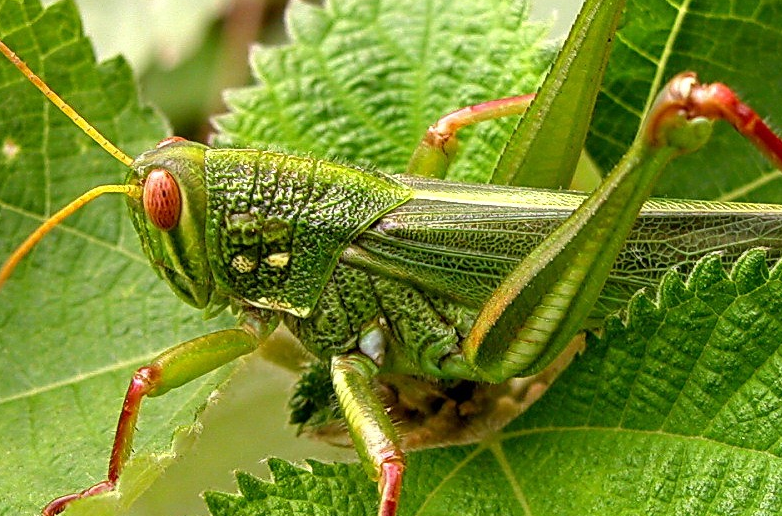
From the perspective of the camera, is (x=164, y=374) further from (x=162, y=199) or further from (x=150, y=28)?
(x=150, y=28)

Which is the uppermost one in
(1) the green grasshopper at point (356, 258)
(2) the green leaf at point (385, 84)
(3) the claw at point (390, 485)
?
(2) the green leaf at point (385, 84)

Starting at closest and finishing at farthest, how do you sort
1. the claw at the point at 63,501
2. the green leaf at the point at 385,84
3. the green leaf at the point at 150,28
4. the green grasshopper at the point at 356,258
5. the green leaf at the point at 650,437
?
the green leaf at the point at 650,437
the claw at the point at 63,501
the green grasshopper at the point at 356,258
the green leaf at the point at 385,84
the green leaf at the point at 150,28

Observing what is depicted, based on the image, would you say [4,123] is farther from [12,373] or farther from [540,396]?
[540,396]

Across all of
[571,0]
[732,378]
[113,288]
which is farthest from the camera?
[571,0]

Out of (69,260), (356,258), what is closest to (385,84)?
(356,258)

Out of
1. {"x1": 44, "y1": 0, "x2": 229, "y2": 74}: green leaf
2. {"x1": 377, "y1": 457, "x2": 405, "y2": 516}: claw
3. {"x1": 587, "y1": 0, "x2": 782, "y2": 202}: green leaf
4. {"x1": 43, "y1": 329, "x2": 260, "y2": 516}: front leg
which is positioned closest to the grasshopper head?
{"x1": 43, "y1": 329, "x2": 260, "y2": 516}: front leg

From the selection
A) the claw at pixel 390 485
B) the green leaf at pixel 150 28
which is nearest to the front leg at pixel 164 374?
the claw at pixel 390 485

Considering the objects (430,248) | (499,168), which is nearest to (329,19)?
(499,168)

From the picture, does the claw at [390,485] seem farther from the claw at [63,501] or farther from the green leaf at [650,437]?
the claw at [63,501]
